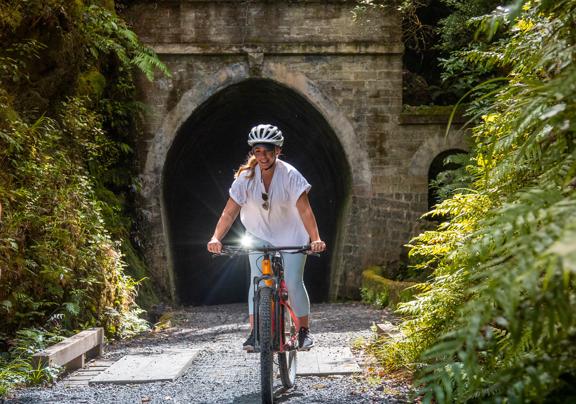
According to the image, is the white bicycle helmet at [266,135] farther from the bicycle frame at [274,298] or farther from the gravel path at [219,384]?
the gravel path at [219,384]

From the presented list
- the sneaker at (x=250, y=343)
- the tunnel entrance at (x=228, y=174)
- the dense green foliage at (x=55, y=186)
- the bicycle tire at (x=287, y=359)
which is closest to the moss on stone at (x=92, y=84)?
the dense green foliage at (x=55, y=186)

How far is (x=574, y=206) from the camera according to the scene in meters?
1.78

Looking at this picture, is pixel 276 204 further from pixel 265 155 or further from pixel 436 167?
pixel 436 167

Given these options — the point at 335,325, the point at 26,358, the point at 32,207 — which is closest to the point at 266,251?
the point at 26,358

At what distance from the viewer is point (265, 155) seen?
452cm

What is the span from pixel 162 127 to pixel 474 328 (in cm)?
1206

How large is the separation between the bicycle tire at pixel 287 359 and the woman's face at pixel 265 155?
92 centimetres

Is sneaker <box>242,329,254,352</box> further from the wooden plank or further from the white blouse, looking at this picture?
the wooden plank

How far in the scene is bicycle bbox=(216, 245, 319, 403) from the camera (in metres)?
4.09

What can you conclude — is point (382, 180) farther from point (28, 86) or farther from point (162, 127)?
point (28, 86)

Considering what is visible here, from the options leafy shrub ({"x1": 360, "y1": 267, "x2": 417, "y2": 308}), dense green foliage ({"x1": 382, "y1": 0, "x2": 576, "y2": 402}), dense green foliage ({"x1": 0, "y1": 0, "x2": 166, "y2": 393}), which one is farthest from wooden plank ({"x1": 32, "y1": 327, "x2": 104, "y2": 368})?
leafy shrub ({"x1": 360, "y1": 267, "x2": 417, "y2": 308})

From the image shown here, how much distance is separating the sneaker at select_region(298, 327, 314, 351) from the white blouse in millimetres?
592

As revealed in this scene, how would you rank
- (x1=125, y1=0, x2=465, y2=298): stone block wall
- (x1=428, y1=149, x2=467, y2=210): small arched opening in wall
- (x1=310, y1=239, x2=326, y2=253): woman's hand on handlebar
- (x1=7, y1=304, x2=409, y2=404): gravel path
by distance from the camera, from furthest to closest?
(x1=428, y1=149, x2=467, y2=210): small arched opening in wall < (x1=125, y1=0, x2=465, y2=298): stone block wall < (x1=7, y1=304, x2=409, y2=404): gravel path < (x1=310, y1=239, x2=326, y2=253): woman's hand on handlebar

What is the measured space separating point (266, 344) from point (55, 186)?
4.59 meters
